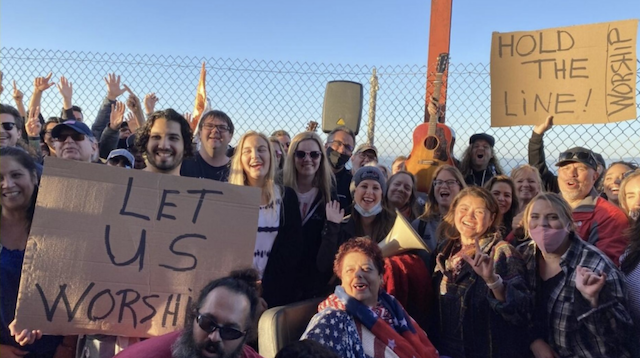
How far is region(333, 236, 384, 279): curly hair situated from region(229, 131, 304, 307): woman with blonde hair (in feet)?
1.12

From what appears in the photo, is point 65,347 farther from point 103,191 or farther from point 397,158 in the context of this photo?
point 397,158

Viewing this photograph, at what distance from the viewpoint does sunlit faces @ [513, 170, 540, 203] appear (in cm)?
366

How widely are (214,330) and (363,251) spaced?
0.97 meters

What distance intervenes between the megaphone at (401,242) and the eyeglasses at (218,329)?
3.88ft

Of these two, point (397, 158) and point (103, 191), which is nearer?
point (103, 191)

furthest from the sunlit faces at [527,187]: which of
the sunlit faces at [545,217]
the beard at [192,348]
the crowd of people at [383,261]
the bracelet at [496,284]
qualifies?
the beard at [192,348]

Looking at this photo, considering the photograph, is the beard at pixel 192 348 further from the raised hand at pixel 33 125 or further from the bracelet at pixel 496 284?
the raised hand at pixel 33 125

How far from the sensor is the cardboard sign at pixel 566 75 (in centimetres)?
348

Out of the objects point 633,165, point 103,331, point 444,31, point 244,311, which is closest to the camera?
point 244,311

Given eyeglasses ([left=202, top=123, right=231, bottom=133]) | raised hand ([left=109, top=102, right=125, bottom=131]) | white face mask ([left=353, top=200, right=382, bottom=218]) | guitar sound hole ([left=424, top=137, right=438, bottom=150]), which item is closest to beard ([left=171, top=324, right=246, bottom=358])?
white face mask ([left=353, top=200, right=382, bottom=218])

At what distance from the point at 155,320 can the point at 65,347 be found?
0.49m

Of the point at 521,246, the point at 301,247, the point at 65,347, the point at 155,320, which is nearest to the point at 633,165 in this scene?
the point at 521,246

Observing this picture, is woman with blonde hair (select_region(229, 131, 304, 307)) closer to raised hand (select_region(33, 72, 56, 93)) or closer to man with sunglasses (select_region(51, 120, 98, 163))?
man with sunglasses (select_region(51, 120, 98, 163))

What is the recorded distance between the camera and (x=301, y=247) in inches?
116
